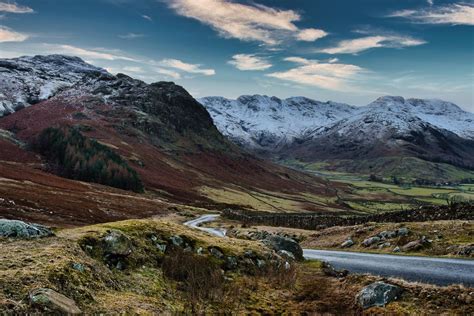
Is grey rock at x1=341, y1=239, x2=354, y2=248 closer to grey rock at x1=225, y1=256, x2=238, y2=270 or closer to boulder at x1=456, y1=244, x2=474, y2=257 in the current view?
boulder at x1=456, y1=244, x2=474, y2=257

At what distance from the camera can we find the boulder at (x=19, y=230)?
18450mm

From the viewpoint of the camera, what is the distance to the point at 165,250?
2289cm

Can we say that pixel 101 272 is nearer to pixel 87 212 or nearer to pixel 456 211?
pixel 456 211

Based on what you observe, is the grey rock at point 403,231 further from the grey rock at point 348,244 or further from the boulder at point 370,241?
the grey rock at point 348,244

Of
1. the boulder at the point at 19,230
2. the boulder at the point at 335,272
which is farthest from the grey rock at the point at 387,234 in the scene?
the boulder at the point at 19,230

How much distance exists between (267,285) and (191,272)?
418cm

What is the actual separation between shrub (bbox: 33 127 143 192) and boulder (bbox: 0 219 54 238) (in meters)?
159

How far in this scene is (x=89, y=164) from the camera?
179m

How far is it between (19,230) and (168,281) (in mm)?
7220

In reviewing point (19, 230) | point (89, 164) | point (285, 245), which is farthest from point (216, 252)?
point (89, 164)

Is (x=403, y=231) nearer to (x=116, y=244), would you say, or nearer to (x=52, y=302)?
(x=116, y=244)

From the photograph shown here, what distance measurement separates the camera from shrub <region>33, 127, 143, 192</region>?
6890 inches

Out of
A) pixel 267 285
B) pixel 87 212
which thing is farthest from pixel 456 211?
pixel 87 212

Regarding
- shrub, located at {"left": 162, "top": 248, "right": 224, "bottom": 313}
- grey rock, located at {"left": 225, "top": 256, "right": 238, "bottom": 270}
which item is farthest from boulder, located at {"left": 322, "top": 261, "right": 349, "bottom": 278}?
shrub, located at {"left": 162, "top": 248, "right": 224, "bottom": 313}
